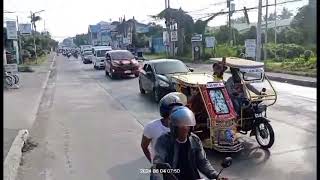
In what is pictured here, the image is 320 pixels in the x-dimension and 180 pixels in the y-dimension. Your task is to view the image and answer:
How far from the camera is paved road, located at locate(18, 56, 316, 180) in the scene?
21.8ft

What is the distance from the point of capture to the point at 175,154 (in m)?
3.59

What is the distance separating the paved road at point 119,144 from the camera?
664 centimetres

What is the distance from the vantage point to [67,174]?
263 inches

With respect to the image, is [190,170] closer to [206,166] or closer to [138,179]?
[206,166]

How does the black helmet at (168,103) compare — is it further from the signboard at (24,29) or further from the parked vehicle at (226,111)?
the signboard at (24,29)

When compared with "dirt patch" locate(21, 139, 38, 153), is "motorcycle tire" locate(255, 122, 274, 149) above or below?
above

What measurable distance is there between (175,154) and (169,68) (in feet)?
38.6

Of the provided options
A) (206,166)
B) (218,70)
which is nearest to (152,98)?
(218,70)

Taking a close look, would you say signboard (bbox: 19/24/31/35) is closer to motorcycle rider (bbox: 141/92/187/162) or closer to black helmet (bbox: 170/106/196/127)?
motorcycle rider (bbox: 141/92/187/162)

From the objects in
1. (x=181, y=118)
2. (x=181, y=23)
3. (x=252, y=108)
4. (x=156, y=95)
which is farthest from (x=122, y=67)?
(x=181, y=23)

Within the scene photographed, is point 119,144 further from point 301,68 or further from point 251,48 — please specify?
point 251,48

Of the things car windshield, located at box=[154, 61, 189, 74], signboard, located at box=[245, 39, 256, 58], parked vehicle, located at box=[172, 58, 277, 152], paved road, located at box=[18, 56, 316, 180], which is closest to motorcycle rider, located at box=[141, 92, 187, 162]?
paved road, located at box=[18, 56, 316, 180]

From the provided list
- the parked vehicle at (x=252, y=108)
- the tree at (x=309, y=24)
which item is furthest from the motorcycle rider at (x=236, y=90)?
the tree at (x=309, y=24)

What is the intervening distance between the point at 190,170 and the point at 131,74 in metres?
21.2
